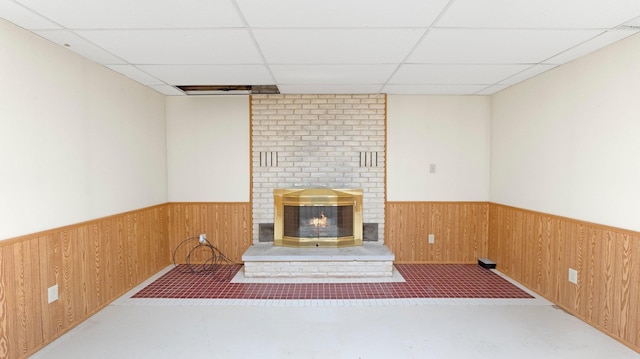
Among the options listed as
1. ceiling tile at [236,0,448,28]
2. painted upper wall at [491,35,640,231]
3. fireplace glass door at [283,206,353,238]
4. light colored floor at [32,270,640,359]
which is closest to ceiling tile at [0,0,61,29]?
ceiling tile at [236,0,448,28]

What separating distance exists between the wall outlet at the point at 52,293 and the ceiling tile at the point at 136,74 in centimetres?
202

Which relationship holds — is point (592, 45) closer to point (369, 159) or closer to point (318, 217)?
point (369, 159)

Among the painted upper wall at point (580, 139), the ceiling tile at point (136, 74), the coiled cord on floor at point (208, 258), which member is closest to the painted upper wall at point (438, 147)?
the painted upper wall at point (580, 139)

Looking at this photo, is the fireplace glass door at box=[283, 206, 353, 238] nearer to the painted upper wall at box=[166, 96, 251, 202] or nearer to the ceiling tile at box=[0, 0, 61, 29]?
the painted upper wall at box=[166, 96, 251, 202]

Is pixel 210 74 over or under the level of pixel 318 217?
over

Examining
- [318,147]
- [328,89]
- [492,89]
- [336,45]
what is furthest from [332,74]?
[492,89]

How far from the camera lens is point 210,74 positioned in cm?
325

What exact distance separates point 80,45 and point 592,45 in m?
4.10

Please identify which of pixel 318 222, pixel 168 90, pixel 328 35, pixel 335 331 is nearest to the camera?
pixel 328 35

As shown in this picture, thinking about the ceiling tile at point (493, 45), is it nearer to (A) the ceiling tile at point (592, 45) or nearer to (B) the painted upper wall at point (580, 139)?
(A) the ceiling tile at point (592, 45)

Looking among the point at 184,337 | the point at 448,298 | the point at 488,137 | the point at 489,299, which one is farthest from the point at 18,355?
the point at 488,137

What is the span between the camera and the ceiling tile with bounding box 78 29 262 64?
2279 mm

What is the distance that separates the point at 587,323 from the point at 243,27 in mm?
3684

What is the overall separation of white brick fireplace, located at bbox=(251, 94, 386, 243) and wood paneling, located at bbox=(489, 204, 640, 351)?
1648 mm
